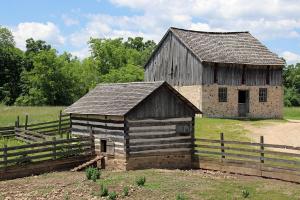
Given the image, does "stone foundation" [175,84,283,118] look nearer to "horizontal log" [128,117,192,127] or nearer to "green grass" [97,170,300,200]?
"horizontal log" [128,117,192,127]

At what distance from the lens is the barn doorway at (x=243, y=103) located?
4216 centimetres

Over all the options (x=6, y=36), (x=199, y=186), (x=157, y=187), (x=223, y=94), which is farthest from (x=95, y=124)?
(x=6, y=36)

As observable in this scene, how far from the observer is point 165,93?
956 inches

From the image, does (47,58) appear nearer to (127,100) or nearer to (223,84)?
(223,84)

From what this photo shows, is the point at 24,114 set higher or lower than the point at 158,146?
higher

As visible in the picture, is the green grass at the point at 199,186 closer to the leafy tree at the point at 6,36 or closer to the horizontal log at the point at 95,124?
the horizontal log at the point at 95,124

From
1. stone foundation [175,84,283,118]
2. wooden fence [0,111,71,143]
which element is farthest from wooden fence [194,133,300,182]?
stone foundation [175,84,283,118]

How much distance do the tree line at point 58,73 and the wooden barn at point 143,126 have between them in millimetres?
42586

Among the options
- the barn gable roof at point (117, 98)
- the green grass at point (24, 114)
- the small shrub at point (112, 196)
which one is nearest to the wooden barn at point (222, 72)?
the green grass at point (24, 114)

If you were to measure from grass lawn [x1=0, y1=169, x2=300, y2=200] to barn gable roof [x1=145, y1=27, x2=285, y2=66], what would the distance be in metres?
20.5

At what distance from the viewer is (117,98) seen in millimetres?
24984

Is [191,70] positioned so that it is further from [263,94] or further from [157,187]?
[157,187]

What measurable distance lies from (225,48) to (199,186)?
25.7m

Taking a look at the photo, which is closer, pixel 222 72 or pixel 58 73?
pixel 222 72
